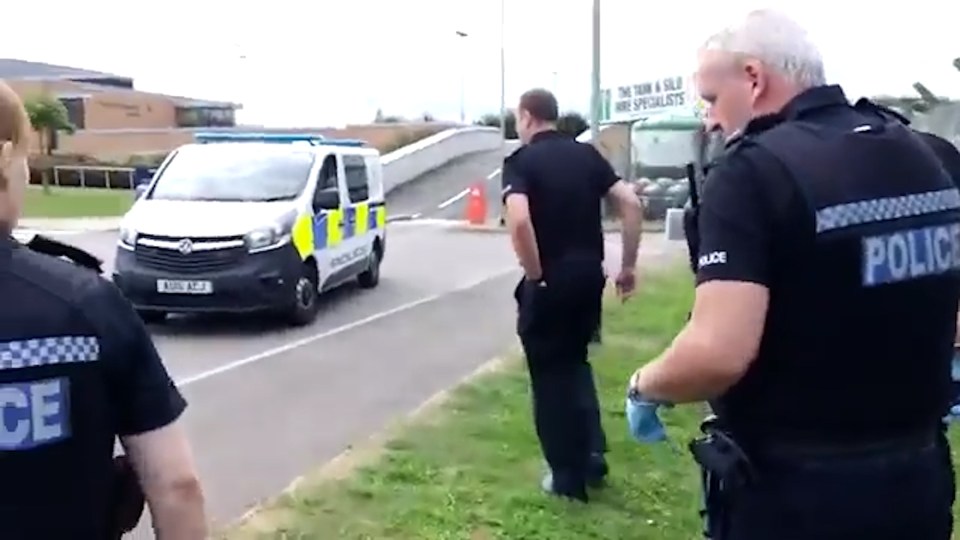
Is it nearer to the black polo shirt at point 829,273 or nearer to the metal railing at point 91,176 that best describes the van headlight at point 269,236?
the black polo shirt at point 829,273

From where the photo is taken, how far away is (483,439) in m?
7.02

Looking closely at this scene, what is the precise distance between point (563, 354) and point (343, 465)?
4.83ft

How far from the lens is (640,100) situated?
27.9m

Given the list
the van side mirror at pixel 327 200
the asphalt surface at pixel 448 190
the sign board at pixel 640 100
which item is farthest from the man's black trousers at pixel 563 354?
the asphalt surface at pixel 448 190

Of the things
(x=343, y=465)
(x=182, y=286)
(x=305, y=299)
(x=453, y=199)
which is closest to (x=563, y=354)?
(x=343, y=465)

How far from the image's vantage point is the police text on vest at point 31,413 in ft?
7.04

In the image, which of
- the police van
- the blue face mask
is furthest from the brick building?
the blue face mask

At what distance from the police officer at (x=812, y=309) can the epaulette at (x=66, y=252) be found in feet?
Result: 3.77

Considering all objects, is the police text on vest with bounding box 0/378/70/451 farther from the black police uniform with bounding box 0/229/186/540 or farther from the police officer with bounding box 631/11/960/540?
the police officer with bounding box 631/11/960/540

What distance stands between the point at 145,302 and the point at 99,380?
10052 mm

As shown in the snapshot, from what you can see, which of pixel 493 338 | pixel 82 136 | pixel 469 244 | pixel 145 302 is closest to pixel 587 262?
pixel 493 338

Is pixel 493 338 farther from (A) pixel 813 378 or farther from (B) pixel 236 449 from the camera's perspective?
(A) pixel 813 378

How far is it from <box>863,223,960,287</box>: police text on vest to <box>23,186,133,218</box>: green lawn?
83.6 ft

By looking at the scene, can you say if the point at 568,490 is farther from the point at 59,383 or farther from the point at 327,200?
the point at 327,200
